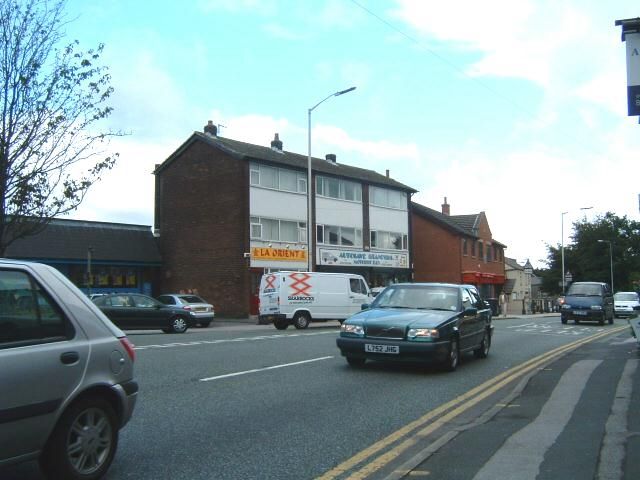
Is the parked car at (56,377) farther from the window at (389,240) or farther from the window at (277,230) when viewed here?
the window at (389,240)

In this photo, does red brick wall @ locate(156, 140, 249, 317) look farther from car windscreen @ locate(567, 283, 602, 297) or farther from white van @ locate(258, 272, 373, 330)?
car windscreen @ locate(567, 283, 602, 297)

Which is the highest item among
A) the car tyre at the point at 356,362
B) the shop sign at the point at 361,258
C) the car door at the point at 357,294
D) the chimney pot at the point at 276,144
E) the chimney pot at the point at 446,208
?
the chimney pot at the point at 276,144

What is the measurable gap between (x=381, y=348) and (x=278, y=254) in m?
25.8

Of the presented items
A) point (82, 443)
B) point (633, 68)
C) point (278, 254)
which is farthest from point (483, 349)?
point (278, 254)

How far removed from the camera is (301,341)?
1641cm

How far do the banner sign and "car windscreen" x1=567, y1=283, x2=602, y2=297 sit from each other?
18769 millimetres

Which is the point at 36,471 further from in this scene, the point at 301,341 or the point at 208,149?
the point at 208,149

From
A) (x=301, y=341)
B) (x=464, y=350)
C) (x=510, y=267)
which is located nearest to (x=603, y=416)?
(x=464, y=350)

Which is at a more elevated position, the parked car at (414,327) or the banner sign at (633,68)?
the banner sign at (633,68)

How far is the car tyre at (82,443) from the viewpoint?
437 cm

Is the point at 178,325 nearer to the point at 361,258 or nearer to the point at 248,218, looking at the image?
the point at 248,218

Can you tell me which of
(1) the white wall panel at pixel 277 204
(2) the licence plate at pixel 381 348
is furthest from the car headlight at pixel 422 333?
(1) the white wall panel at pixel 277 204

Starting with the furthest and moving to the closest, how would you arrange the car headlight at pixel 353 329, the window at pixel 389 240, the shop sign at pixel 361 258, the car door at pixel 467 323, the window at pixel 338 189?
1. the window at pixel 389 240
2. the window at pixel 338 189
3. the shop sign at pixel 361 258
4. the car door at pixel 467 323
5. the car headlight at pixel 353 329

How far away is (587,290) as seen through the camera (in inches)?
1126
